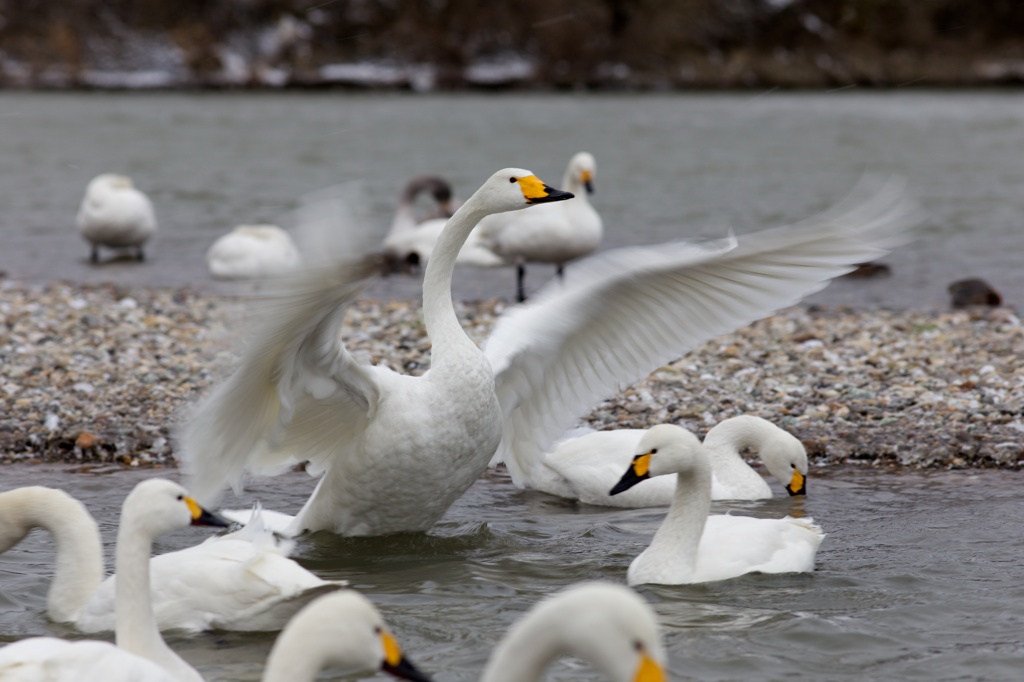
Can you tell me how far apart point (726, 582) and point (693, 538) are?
245 mm

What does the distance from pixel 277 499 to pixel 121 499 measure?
33.2 inches

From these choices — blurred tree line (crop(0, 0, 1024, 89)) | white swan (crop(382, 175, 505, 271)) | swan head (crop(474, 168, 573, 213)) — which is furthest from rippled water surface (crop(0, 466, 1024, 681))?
blurred tree line (crop(0, 0, 1024, 89))

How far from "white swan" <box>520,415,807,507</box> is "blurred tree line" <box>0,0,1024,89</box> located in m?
52.9

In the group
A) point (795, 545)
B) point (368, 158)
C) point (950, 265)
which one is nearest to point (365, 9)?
point (368, 158)

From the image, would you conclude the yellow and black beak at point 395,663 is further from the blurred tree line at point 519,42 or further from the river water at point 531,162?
the blurred tree line at point 519,42

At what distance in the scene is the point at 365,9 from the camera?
6688cm

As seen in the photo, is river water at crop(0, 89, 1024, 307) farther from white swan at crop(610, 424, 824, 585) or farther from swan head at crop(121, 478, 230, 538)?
white swan at crop(610, 424, 824, 585)

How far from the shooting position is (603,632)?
10.9 feet

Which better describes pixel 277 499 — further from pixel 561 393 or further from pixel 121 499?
pixel 561 393

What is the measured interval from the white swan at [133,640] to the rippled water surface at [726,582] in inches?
20.3

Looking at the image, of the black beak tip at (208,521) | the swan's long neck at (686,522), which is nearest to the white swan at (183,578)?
the black beak tip at (208,521)

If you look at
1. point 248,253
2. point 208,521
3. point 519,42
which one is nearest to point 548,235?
point 248,253

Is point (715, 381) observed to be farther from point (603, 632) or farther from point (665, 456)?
point (603, 632)

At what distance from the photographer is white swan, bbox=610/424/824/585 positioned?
6.22 meters
